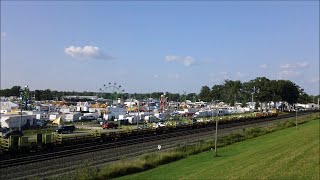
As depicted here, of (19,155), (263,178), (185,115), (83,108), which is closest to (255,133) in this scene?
(19,155)

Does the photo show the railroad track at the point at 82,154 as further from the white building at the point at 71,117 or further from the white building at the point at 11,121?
the white building at the point at 71,117

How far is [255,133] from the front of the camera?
65.7 meters

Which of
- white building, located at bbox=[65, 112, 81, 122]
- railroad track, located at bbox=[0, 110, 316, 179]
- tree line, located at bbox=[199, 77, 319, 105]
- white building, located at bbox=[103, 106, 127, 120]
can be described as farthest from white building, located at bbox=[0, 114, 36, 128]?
tree line, located at bbox=[199, 77, 319, 105]

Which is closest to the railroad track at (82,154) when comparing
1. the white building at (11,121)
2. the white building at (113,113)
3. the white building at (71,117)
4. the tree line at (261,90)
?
the white building at (11,121)

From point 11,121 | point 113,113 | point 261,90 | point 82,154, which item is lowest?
point 82,154

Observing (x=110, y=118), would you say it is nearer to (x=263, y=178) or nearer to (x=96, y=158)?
(x=96, y=158)

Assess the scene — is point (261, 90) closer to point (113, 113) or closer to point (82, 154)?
point (113, 113)

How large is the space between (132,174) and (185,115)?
368ft

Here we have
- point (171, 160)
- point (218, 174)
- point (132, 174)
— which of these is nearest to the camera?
point (218, 174)

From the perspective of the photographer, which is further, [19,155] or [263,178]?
[19,155]

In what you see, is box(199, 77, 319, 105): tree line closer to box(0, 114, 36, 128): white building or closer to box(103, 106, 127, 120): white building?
box(103, 106, 127, 120): white building

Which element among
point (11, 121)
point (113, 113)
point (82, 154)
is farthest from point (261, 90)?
point (82, 154)

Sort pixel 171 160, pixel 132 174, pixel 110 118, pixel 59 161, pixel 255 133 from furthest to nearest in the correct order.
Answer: pixel 110 118, pixel 255 133, pixel 171 160, pixel 59 161, pixel 132 174

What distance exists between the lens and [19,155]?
133 feet
